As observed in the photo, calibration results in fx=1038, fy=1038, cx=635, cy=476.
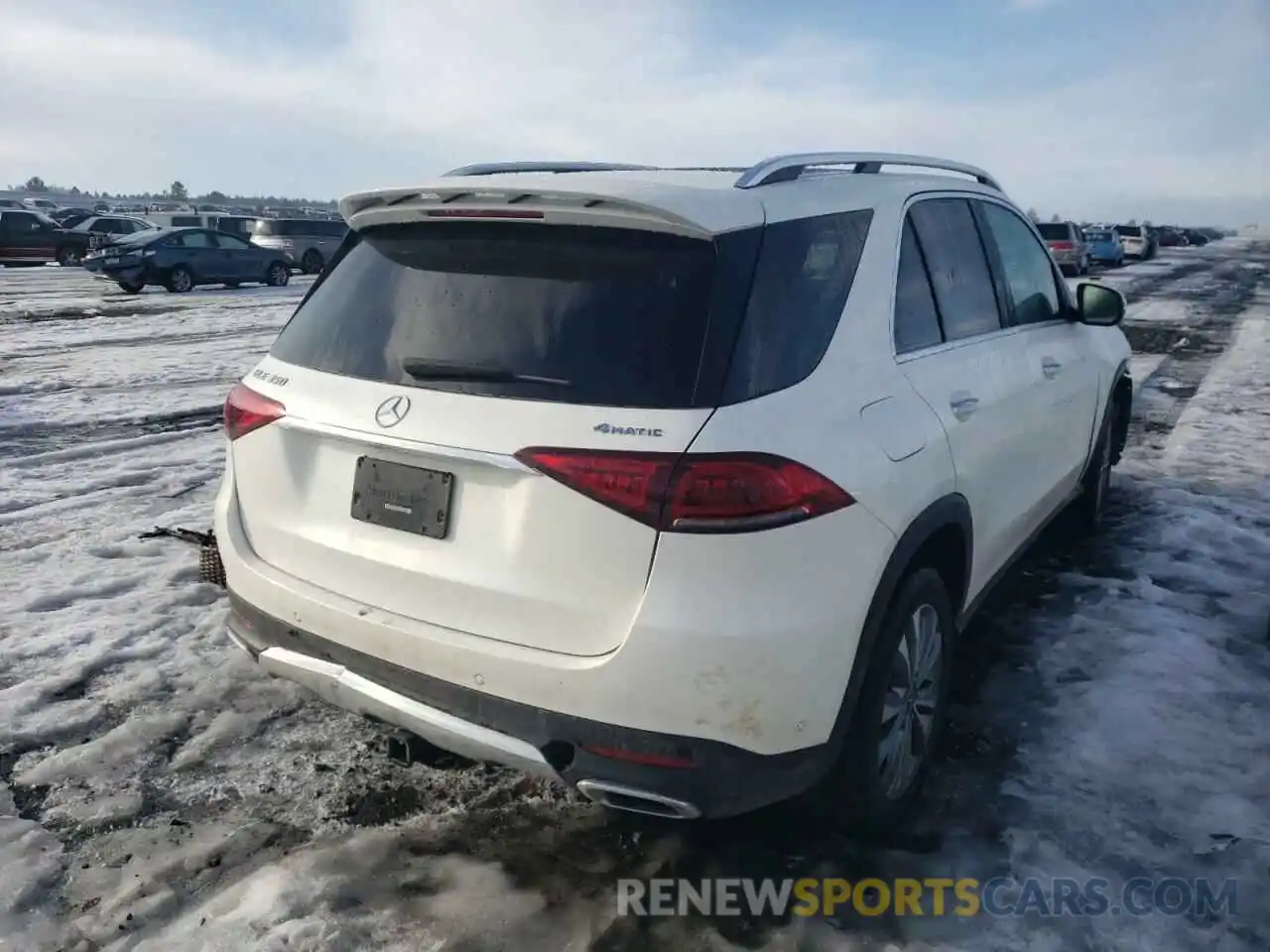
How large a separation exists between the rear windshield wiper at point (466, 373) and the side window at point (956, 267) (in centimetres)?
148

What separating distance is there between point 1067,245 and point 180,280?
23148mm

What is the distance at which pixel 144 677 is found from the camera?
393 cm

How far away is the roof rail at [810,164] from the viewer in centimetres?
282

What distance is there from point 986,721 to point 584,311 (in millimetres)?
2298

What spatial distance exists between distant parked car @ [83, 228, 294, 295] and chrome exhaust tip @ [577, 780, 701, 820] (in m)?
22.8

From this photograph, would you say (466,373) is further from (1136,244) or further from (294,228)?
(1136,244)

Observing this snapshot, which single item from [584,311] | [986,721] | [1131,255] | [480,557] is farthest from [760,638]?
[1131,255]

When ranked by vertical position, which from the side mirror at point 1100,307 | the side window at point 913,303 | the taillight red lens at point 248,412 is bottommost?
the taillight red lens at point 248,412

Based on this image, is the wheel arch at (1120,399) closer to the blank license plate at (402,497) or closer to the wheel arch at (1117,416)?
the wheel arch at (1117,416)

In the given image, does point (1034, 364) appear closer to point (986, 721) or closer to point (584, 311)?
point (986, 721)

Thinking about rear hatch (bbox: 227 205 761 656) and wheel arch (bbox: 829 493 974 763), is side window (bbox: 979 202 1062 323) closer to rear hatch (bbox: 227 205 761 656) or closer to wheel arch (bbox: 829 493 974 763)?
wheel arch (bbox: 829 493 974 763)

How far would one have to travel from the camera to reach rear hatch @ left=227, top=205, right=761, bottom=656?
2.37 m

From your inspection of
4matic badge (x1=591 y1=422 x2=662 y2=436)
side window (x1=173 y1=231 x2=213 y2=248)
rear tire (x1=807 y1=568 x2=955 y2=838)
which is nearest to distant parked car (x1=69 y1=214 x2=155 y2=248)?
side window (x1=173 y1=231 x2=213 y2=248)

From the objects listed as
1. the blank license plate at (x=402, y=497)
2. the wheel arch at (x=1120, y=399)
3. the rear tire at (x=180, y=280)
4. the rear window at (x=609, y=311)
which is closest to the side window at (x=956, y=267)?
the rear window at (x=609, y=311)
